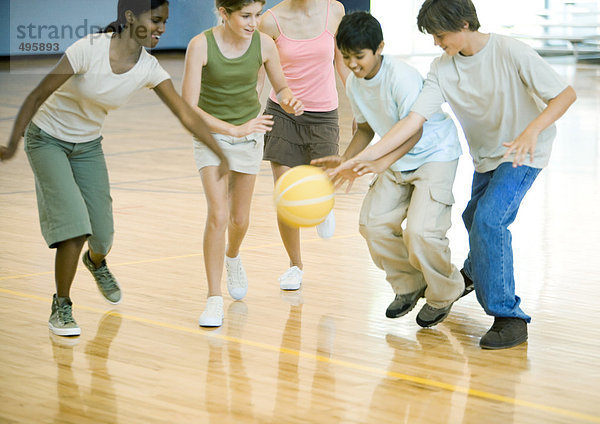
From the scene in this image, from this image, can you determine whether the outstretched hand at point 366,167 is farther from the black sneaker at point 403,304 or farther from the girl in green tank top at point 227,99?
the black sneaker at point 403,304

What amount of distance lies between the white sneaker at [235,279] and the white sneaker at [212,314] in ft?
1.14

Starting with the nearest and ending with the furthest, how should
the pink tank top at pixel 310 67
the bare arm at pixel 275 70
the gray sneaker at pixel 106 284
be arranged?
the bare arm at pixel 275 70 → the gray sneaker at pixel 106 284 → the pink tank top at pixel 310 67

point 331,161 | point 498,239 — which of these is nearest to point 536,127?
point 498,239

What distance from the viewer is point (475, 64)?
3824 mm

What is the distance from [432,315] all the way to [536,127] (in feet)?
3.11

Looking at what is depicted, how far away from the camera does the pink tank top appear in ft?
15.6

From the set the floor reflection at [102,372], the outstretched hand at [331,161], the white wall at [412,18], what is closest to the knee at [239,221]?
the outstretched hand at [331,161]

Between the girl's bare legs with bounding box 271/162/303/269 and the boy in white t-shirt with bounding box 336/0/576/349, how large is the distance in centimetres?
94

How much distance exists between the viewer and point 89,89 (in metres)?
3.85

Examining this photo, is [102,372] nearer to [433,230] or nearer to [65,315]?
[65,315]

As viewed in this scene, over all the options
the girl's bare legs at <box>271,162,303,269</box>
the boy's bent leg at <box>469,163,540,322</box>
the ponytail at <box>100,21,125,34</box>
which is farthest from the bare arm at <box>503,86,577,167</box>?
the ponytail at <box>100,21,125,34</box>

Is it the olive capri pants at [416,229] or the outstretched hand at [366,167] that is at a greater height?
the outstretched hand at [366,167]

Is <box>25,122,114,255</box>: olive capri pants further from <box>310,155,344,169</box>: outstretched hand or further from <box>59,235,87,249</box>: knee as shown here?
<box>310,155,344,169</box>: outstretched hand

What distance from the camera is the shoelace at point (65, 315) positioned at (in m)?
3.98
